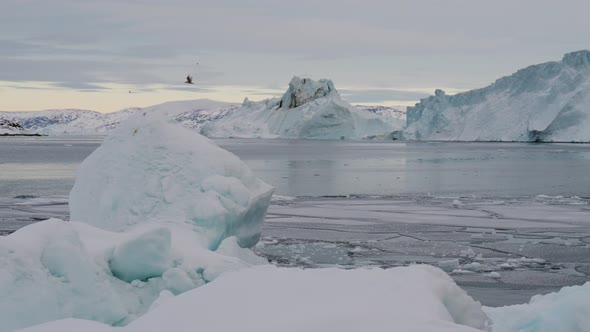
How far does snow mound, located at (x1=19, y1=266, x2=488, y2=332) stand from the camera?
9.96 feet

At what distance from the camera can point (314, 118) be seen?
99312 millimetres

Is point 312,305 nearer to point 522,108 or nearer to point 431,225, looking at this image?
point 431,225

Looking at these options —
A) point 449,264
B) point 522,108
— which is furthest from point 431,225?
point 522,108

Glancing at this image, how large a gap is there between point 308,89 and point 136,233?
98.9 meters

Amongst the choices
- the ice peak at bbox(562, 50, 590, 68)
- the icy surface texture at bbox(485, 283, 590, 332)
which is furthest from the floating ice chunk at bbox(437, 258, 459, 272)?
the ice peak at bbox(562, 50, 590, 68)

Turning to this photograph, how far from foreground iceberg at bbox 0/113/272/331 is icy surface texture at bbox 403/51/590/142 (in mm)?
58791

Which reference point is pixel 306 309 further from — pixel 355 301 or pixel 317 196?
pixel 317 196

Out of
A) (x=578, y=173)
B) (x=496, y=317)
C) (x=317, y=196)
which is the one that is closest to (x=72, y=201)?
(x=496, y=317)

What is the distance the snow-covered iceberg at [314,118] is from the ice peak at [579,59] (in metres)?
36.9

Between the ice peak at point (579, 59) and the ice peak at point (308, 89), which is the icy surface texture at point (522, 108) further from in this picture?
the ice peak at point (308, 89)

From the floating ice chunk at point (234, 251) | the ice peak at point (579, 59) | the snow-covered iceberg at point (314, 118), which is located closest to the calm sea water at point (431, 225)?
the floating ice chunk at point (234, 251)

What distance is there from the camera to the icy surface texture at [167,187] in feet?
26.7

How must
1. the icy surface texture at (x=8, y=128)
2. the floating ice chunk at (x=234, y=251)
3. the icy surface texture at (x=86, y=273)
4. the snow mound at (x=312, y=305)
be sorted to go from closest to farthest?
the snow mound at (x=312, y=305)
the icy surface texture at (x=86, y=273)
the floating ice chunk at (x=234, y=251)
the icy surface texture at (x=8, y=128)

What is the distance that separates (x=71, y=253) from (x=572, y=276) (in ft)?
18.2
